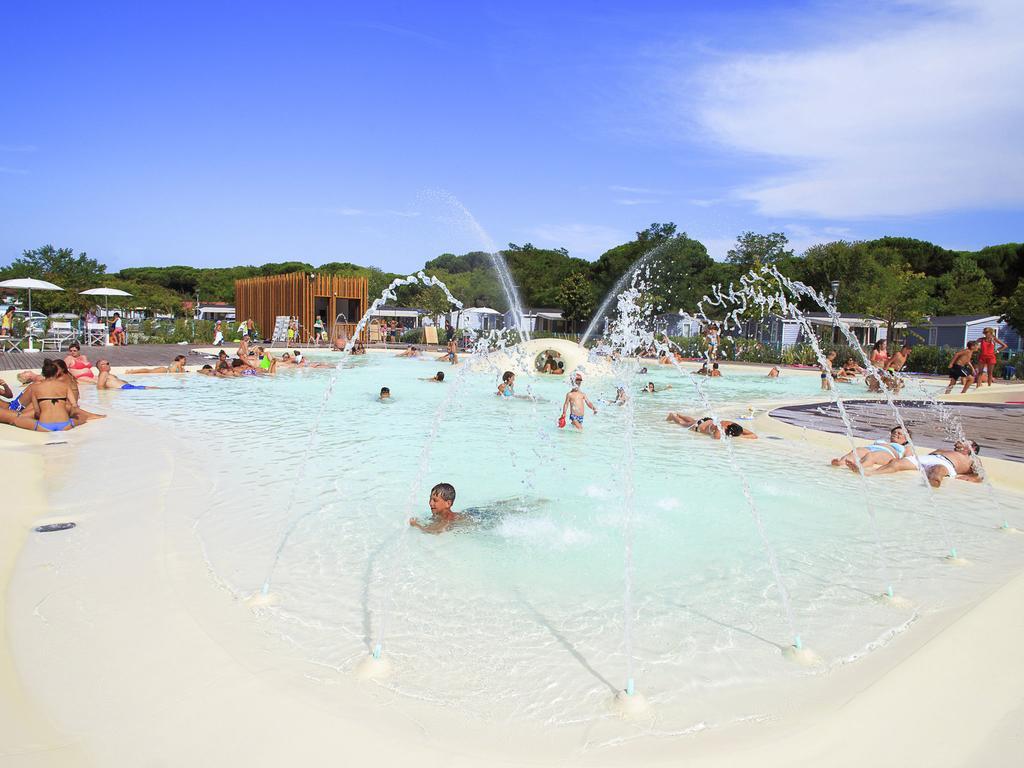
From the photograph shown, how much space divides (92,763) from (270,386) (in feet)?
53.8

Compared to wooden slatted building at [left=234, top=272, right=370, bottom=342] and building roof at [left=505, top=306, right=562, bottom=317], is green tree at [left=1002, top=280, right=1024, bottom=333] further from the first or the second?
building roof at [left=505, top=306, right=562, bottom=317]

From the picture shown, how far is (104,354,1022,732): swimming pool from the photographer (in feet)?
13.7

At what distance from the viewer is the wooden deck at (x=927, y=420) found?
444 inches

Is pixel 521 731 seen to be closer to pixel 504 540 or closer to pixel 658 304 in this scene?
pixel 504 540

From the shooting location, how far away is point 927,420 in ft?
46.5

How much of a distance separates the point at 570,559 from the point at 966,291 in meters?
63.3

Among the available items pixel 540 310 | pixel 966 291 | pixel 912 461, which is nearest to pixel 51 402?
pixel 912 461

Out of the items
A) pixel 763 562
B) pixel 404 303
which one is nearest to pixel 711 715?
pixel 763 562

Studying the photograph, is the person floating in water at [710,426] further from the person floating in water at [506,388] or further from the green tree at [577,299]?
the green tree at [577,299]

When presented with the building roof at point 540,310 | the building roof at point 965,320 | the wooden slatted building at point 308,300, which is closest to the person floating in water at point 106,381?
the wooden slatted building at point 308,300

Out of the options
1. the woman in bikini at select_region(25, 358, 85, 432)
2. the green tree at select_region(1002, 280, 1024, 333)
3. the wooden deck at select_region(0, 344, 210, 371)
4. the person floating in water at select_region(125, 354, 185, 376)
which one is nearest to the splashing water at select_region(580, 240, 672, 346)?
the green tree at select_region(1002, 280, 1024, 333)

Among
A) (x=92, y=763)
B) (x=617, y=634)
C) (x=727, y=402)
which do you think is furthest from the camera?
(x=727, y=402)

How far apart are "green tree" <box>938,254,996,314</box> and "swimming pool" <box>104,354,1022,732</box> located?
55.3m

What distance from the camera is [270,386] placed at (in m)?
18.6
